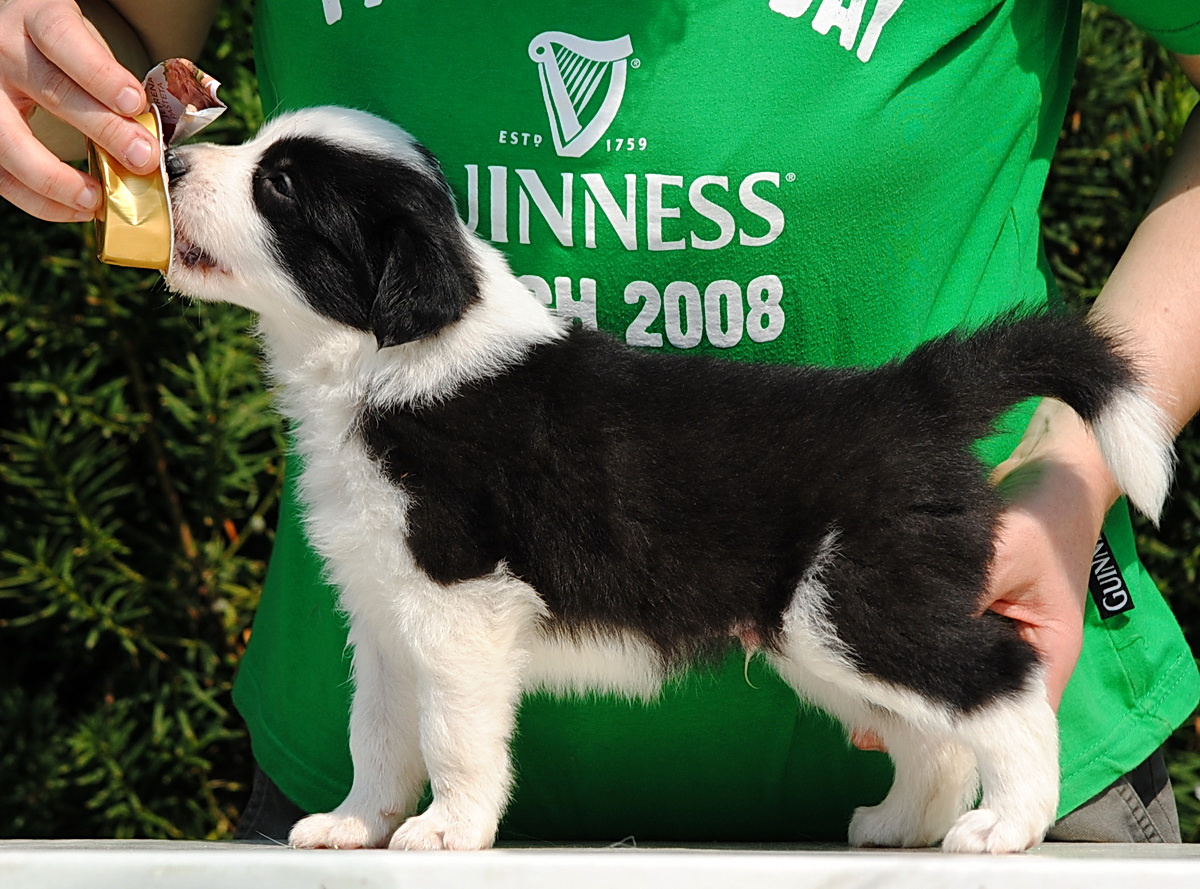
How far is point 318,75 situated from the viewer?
6.77 ft

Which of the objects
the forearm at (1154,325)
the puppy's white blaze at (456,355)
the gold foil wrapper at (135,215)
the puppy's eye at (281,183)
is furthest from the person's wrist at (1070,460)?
the gold foil wrapper at (135,215)

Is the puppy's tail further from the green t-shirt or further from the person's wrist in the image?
the green t-shirt

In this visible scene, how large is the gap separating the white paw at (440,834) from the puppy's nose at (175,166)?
3.20ft

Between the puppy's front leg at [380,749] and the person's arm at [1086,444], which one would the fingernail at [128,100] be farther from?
the person's arm at [1086,444]

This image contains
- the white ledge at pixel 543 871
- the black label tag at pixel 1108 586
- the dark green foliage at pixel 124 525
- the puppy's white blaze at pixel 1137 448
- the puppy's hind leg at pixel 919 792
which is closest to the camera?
the white ledge at pixel 543 871

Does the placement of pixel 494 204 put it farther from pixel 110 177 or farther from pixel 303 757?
pixel 303 757

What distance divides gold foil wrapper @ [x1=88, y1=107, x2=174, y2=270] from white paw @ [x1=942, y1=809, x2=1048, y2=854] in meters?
1.34

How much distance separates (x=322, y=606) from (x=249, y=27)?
204 centimetres

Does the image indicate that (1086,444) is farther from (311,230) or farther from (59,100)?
(59,100)

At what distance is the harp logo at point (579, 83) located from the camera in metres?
1.93

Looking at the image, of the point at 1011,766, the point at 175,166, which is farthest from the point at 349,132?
the point at 1011,766

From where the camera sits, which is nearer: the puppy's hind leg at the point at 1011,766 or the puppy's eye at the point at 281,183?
the puppy's hind leg at the point at 1011,766

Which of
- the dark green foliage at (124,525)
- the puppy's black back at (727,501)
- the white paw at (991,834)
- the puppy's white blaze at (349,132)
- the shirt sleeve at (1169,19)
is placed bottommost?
the dark green foliage at (124,525)

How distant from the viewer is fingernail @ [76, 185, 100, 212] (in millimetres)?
1760
